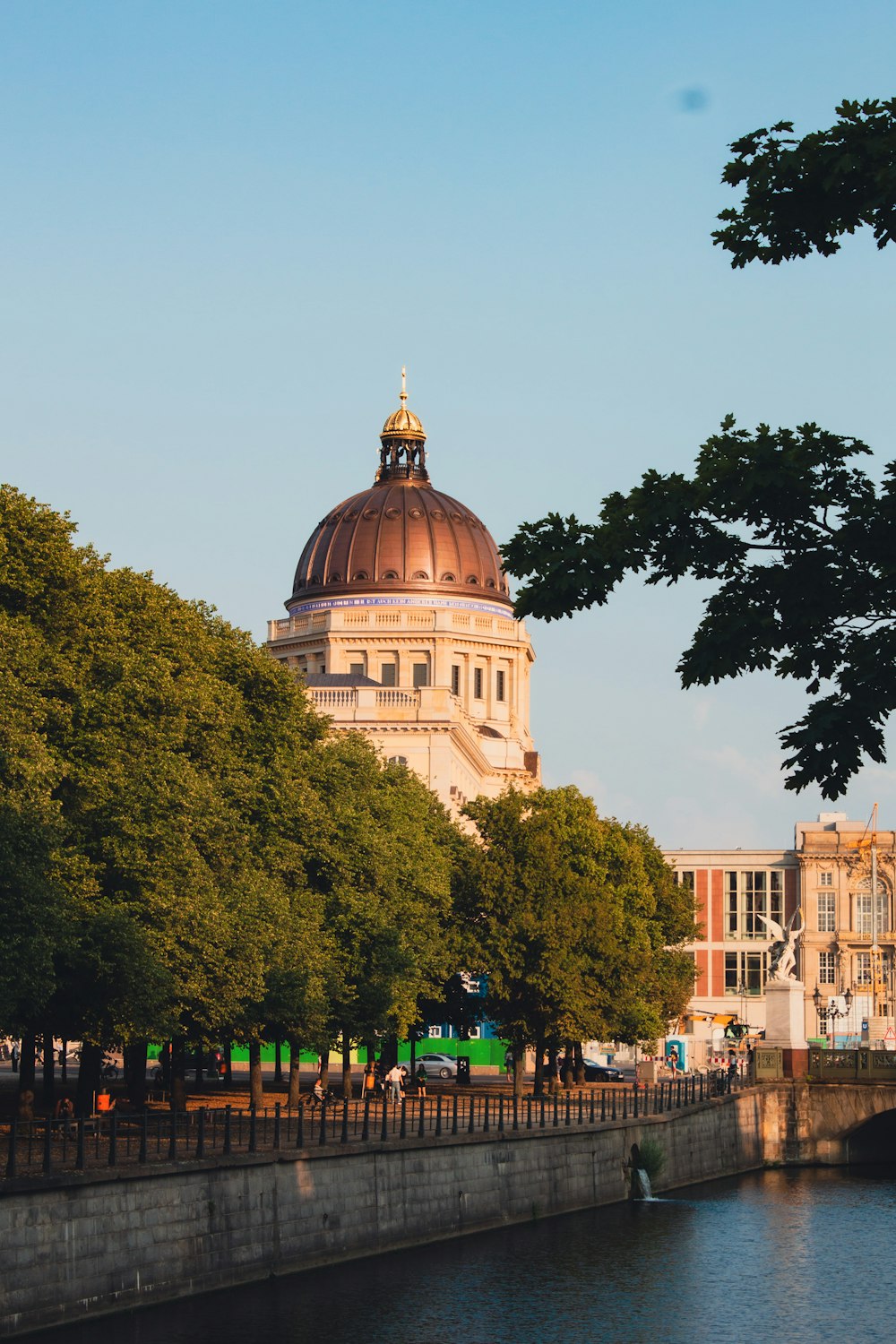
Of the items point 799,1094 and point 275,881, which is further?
point 799,1094

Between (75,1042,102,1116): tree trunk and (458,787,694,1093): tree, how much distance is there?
77.2 feet

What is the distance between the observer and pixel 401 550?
598 feet

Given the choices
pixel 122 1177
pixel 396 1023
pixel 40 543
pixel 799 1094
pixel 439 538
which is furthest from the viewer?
pixel 439 538

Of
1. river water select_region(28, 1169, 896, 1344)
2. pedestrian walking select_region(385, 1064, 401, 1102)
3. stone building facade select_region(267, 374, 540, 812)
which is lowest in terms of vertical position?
river water select_region(28, 1169, 896, 1344)

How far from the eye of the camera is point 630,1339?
40.7 m

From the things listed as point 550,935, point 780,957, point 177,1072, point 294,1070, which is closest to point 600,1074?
point 780,957

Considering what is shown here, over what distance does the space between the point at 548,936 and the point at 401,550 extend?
331ft

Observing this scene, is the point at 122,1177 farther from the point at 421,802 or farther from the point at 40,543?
the point at 421,802

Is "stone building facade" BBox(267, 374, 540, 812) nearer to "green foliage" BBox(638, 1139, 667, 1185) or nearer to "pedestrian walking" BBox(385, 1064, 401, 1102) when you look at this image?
"pedestrian walking" BBox(385, 1064, 401, 1102)

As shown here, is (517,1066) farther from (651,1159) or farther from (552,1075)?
(552,1075)

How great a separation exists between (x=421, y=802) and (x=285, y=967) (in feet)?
117

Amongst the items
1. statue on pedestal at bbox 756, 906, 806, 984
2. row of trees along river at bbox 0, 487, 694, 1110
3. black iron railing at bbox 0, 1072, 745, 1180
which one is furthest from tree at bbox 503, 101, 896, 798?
statue on pedestal at bbox 756, 906, 806, 984

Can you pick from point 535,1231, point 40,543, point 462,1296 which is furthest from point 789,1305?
point 40,543

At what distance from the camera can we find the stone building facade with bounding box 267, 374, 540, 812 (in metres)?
176
